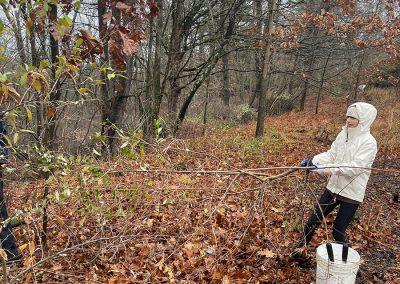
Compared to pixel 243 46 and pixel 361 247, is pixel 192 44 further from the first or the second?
pixel 361 247

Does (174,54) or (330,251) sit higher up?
(174,54)

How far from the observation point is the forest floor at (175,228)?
142 inches

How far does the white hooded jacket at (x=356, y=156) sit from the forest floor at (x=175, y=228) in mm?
360

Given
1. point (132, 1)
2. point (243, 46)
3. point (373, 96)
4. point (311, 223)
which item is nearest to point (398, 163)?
point (243, 46)

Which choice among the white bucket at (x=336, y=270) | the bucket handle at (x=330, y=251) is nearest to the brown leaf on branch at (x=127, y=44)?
the bucket handle at (x=330, y=251)

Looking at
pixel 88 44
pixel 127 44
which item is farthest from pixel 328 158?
pixel 88 44

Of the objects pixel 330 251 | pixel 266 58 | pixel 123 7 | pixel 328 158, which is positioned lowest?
pixel 330 251

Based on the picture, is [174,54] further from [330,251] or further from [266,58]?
[330,251]

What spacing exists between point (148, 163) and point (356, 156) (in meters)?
3.64

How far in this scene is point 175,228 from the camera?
5242 mm

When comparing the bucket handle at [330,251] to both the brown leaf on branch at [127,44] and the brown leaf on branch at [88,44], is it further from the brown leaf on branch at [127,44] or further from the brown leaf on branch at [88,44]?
the brown leaf on branch at [88,44]

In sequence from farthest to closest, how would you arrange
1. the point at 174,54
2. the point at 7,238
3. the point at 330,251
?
1. the point at 174,54
2. the point at 7,238
3. the point at 330,251

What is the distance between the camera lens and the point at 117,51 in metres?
3.67

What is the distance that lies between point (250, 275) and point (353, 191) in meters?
1.48
